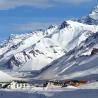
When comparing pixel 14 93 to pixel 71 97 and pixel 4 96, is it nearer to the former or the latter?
pixel 4 96

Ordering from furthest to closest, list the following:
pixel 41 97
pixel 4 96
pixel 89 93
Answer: pixel 4 96
pixel 41 97
pixel 89 93

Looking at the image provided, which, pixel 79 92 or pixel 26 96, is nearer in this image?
pixel 79 92

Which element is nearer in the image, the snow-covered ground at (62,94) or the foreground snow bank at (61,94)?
the foreground snow bank at (61,94)

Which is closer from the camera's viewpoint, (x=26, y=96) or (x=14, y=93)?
(x=26, y=96)

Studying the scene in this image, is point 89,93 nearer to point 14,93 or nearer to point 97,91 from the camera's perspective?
point 97,91

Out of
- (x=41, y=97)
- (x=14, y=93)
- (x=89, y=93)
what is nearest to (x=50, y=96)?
(x=41, y=97)

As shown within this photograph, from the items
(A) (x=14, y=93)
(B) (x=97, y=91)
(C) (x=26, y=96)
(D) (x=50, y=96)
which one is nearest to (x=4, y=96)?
(A) (x=14, y=93)

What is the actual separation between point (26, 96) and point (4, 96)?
9.23m

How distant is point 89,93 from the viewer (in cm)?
9269

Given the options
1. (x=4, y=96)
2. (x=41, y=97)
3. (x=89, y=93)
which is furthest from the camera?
(x=4, y=96)

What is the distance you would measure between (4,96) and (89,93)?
24.9m

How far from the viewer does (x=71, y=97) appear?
93.4 meters

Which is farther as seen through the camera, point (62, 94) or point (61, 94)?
point (61, 94)

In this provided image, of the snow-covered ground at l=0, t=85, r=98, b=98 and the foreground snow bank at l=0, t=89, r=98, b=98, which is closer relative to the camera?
the foreground snow bank at l=0, t=89, r=98, b=98
